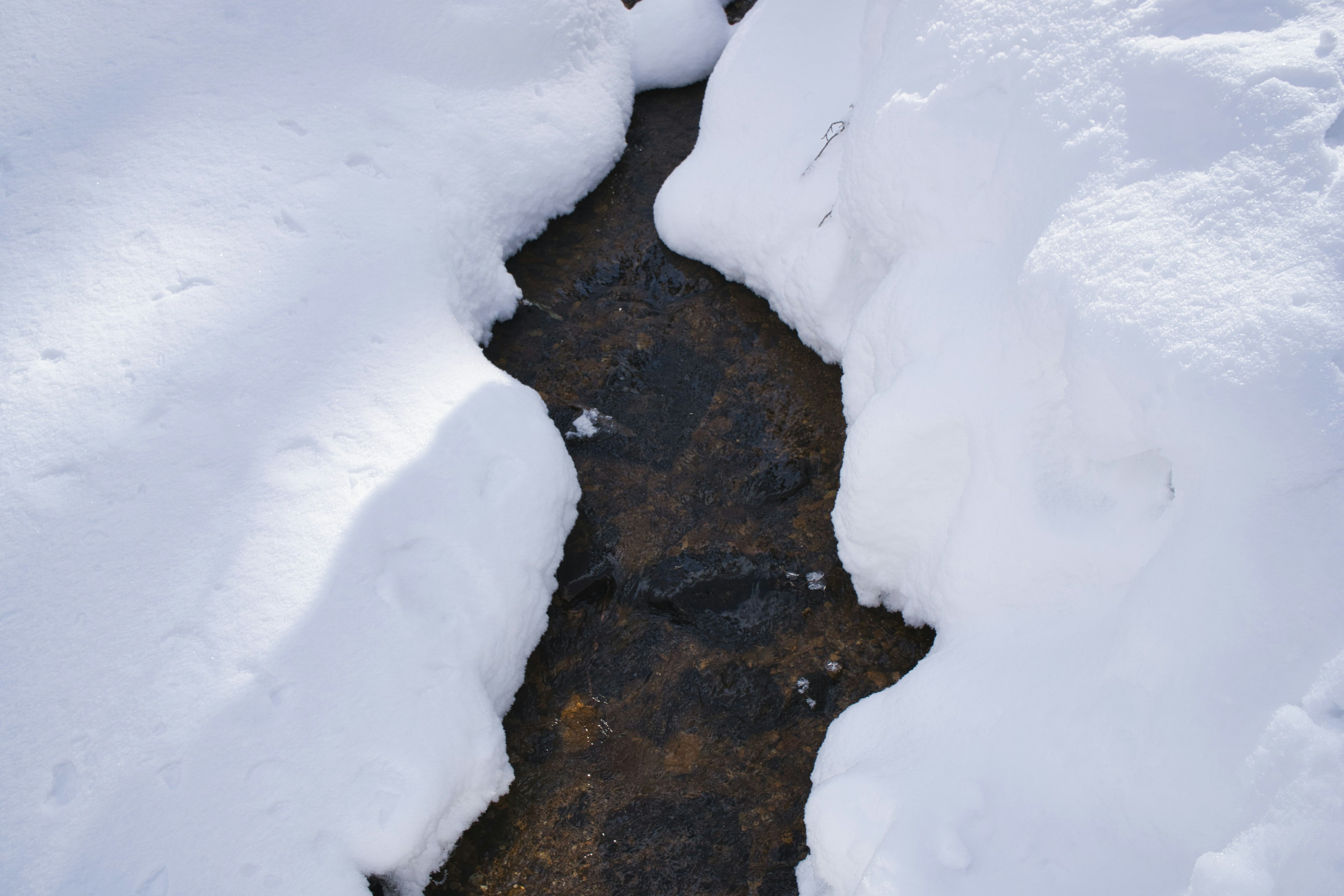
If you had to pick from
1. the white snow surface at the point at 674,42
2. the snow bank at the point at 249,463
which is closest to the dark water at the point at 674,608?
the snow bank at the point at 249,463

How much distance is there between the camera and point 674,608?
4043mm

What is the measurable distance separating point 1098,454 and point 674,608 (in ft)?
6.45

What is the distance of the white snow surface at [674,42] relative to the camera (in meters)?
6.49

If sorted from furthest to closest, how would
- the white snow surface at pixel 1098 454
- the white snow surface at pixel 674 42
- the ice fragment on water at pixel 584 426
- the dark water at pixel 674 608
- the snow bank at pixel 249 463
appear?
the white snow surface at pixel 674 42 < the ice fragment on water at pixel 584 426 < the dark water at pixel 674 608 < the snow bank at pixel 249 463 < the white snow surface at pixel 1098 454

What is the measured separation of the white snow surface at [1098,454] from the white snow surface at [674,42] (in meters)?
2.70

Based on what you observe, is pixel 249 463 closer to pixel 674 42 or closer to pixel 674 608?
pixel 674 608

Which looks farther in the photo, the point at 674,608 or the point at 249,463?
the point at 674,608

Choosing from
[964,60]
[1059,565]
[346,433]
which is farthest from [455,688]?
[964,60]

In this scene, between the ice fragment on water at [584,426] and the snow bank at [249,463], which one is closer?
the snow bank at [249,463]

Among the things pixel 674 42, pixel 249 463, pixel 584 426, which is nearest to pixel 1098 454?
pixel 584 426

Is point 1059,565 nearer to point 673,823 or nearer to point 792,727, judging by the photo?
point 792,727

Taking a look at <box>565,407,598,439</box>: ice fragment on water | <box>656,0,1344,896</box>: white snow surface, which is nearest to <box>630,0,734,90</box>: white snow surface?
<box>656,0,1344,896</box>: white snow surface

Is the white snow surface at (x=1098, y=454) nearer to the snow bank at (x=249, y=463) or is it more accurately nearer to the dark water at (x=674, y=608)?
the dark water at (x=674, y=608)

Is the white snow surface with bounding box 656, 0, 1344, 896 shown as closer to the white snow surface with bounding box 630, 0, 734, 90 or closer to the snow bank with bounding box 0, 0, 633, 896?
the snow bank with bounding box 0, 0, 633, 896
